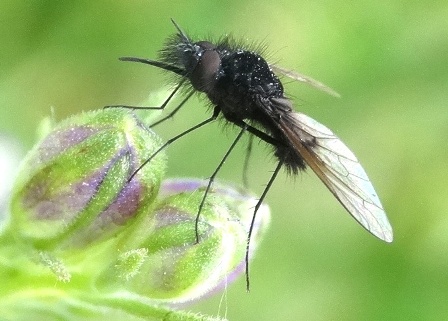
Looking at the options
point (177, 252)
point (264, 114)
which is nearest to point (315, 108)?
point (264, 114)

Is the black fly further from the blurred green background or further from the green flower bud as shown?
the blurred green background

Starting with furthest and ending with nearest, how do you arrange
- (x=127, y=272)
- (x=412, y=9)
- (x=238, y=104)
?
1. (x=412, y=9)
2. (x=238, y=104)
3. (x=127, y=272)

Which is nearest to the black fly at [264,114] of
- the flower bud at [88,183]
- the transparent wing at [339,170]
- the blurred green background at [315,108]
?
the transparent wing at [339,170]

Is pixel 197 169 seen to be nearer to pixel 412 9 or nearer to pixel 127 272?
pixel 412 9

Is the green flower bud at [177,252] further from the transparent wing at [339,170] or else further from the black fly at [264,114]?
the transparent wing at [339,170]

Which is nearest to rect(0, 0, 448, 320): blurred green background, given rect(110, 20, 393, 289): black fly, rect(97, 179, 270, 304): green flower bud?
rect(110, 20, 393, 289): black fly

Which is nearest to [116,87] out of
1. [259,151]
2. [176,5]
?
[176,5]
